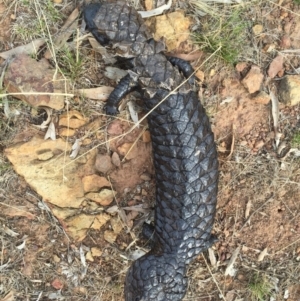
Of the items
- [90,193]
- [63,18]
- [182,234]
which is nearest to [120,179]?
[90,193]

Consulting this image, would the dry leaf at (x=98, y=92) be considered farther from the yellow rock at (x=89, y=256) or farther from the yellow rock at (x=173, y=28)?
the yellow rock at (x=89, y=256)

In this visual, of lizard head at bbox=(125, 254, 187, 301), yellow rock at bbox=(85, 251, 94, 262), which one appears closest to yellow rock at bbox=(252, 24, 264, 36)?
lizard head at bbox=(125, 254, 187, 301)

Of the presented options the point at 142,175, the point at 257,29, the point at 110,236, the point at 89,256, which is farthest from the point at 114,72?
the point at 89,256

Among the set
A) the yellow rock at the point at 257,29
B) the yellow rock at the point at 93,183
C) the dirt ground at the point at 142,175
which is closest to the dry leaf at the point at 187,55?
the dirt ground at the point at 142,175

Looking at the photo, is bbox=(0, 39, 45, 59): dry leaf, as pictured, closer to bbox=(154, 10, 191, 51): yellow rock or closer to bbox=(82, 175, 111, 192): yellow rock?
bbox=(154, 10, 191, 51): yellow rock

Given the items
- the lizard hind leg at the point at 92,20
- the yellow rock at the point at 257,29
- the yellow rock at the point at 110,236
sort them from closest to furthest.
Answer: the lizard hind leg at the point at 92,20 < the yellow rock at the point at 257,29 < the yellow rock at the point at 110,236

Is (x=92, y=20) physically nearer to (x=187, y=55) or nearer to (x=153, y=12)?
(x=153, y=12)
